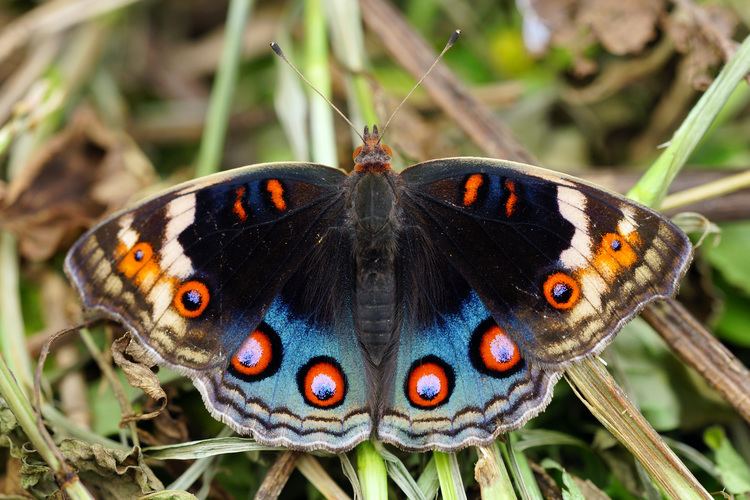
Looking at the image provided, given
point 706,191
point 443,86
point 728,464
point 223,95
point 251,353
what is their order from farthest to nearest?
1. point 223,95
2. point 443,86
3. point 706,191
4. point 728,464
5. point 251,353

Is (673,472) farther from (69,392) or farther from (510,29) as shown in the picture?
(510,29)

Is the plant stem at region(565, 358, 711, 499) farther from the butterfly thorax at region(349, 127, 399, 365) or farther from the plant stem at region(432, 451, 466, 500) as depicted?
the butterfly thorax at region(349, 127, 399, 365)

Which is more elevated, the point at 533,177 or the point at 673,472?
the point at 533,177

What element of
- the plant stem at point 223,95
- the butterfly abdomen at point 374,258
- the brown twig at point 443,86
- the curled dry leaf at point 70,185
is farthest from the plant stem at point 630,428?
the curled dry leaf at point 70,185

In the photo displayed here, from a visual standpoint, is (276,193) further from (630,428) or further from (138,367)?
(630,428)

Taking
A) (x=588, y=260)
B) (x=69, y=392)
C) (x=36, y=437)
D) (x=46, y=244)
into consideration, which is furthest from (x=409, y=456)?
(x=46, y=244)

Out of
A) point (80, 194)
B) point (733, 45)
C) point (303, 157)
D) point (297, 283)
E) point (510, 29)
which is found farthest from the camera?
point (510, 29)

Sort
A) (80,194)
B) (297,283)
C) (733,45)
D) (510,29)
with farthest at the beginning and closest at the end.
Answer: (510,29)
(80,194)
(733,45)
(297,283)

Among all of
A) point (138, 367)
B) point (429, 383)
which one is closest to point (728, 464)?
point (429, 383)
